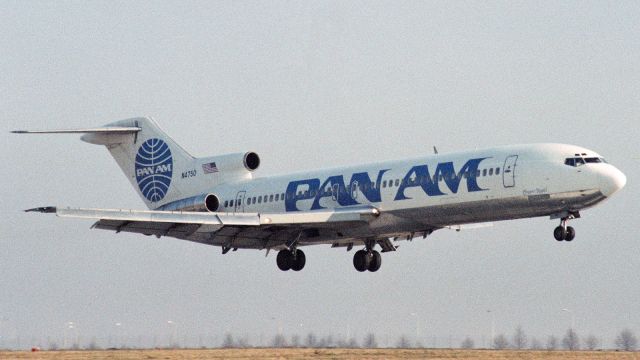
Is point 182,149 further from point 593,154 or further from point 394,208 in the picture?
point 593,154

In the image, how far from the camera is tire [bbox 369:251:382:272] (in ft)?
171

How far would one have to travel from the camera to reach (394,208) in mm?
47281

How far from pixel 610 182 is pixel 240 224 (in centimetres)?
1376

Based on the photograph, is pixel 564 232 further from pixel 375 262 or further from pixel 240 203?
pixel 240 203

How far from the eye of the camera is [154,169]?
5675 centimetres

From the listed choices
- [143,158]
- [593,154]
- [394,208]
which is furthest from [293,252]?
[593,154]

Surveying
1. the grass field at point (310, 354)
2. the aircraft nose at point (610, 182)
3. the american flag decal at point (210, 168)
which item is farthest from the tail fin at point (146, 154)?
the aircraft nose at point (610, 182)

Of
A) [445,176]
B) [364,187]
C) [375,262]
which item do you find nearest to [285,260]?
[375,262]

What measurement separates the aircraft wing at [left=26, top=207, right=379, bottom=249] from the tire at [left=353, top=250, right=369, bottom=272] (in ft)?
8.33

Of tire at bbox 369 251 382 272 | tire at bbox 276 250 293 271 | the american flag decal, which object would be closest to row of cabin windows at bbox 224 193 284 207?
the american flag decal

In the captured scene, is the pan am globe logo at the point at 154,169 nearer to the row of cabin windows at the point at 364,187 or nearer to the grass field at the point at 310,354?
the row of cabin windows at the point at 364,187

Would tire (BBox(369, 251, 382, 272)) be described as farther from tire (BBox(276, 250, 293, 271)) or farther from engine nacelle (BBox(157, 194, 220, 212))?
engine nacelle (BBox(157, 194, 220, 212))

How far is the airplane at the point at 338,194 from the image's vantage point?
44.0 m

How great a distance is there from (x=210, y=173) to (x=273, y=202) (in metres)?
4.37
